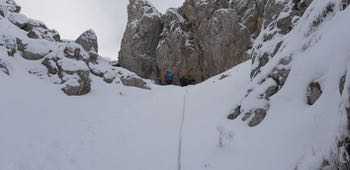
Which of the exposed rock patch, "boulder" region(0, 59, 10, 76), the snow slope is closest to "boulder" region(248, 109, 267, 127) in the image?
the snow slope

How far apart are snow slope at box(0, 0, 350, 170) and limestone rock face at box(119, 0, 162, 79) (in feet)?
85.6

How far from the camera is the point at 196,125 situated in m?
18.5

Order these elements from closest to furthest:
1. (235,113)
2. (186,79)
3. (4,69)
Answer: (235,113), (4,69), (186,79)

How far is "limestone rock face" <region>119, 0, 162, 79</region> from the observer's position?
167ft

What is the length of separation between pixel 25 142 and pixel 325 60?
34.2 ft

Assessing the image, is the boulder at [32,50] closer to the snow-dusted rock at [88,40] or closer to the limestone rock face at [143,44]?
the snow-dusted rock at [88,40]

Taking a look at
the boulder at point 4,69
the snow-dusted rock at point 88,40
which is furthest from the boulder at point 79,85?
the snow-dusted rock at point 88,40

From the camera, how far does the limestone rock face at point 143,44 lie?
50781 millimetres

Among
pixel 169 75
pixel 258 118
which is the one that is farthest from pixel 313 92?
pixel 169 75

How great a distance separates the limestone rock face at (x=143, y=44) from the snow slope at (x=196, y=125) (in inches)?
1027

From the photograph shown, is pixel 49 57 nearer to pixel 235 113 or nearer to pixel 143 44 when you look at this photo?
pixel 235 113

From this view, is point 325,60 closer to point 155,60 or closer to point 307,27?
point 307,27

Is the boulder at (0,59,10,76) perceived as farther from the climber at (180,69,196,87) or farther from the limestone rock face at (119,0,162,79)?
the limestone rock face at (119,0,162,79)

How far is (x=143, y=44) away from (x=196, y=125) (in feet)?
112
